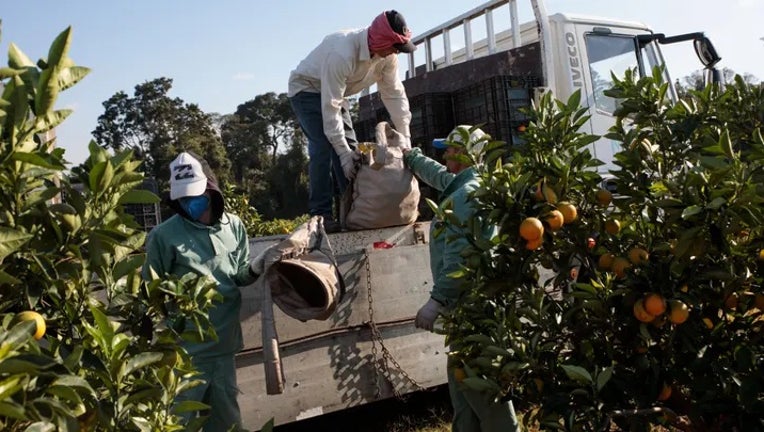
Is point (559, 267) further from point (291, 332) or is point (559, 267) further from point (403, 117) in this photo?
point (403, 117)

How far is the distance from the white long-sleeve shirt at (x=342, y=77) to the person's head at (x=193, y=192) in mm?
1281

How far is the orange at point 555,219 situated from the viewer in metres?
2.37

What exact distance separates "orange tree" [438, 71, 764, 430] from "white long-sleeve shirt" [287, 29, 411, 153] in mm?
2191

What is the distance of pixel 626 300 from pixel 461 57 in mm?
6171

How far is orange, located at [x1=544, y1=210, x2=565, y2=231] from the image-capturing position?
2371 millimetres

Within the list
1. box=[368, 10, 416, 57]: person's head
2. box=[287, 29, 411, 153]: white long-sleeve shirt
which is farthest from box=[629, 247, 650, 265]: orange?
box=[368, 10, 416, 57]: person's head

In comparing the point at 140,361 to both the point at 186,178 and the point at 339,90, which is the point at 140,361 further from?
the point at 339,90

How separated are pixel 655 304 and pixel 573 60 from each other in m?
4.60

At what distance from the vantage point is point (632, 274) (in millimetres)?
2324

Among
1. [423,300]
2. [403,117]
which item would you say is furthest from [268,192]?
[423,300]

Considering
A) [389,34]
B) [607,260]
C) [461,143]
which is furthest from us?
[389,34]

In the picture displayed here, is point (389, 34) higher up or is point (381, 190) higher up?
point (389, 34)

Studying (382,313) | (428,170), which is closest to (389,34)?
(428,170)

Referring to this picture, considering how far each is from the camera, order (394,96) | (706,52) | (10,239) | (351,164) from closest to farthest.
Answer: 1. (10,239)
2. (351,164)
3. (394,96)
4. (706,52)
